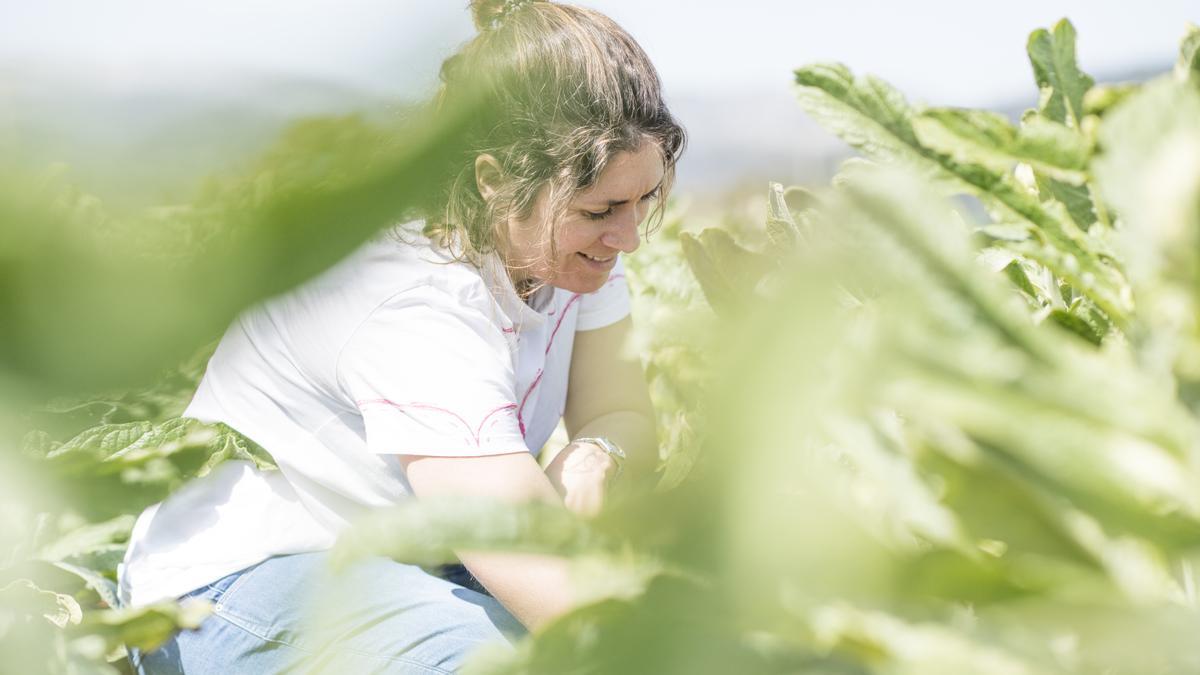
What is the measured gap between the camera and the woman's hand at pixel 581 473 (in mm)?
1401

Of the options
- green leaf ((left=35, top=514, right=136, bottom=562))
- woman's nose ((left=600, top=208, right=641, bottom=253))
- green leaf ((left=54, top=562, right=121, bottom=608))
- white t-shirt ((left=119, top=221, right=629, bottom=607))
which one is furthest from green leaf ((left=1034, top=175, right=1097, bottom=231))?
woman's nose ((left=600, top=208, right=641, bottom=253))

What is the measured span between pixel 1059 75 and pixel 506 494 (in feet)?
2.48

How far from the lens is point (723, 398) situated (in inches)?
10.3

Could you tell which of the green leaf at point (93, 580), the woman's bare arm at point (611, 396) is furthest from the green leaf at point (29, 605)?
the woman's bare arm at point (611, 396)

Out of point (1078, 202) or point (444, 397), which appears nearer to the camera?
A: point (1078, 202)

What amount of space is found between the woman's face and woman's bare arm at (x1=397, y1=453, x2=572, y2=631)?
1.14ft

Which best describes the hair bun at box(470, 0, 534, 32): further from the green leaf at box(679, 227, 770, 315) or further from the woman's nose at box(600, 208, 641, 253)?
the green leaf at box(679, 227, 770, 315)

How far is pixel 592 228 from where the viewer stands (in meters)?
1.46

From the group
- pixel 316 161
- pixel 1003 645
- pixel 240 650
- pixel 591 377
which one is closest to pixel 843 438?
pixel 1003 645

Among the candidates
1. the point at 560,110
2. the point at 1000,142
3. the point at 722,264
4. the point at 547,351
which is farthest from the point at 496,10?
the point at 1000,142

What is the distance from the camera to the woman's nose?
1484mm

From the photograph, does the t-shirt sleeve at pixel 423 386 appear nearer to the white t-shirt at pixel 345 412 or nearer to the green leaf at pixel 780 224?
the white t-shirt at pixel 345 412

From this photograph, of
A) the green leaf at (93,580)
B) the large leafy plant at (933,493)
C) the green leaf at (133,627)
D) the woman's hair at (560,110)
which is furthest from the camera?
the woman's hair at (560,110)

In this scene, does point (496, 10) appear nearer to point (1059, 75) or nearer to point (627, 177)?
point (627, 177)
